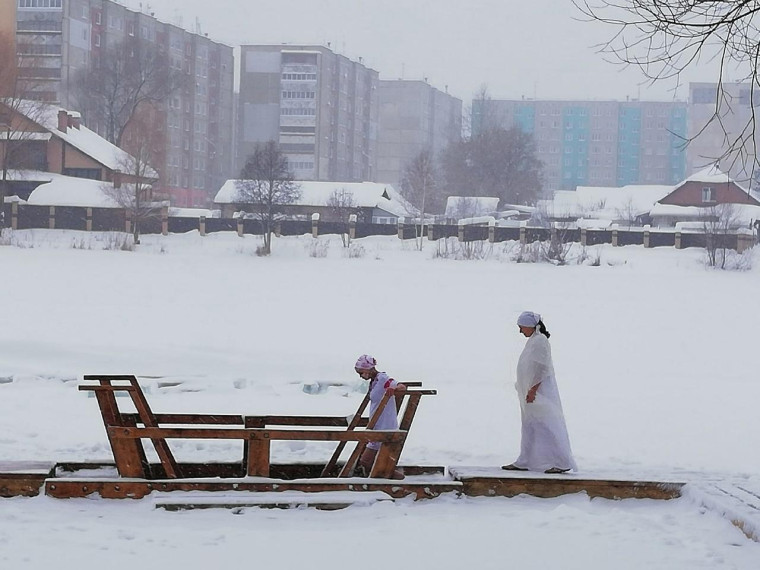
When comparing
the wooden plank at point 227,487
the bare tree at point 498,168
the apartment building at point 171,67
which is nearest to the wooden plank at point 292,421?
the wooden plank at point 227,487

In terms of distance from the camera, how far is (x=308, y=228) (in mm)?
59156

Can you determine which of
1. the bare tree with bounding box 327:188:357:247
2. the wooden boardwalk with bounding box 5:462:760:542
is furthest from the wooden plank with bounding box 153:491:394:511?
the bare tree with bounding box 327:188:357:247

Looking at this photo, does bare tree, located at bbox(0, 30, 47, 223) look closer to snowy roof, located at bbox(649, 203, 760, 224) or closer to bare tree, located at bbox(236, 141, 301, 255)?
bare tree, located at bbox(236, 141, 301, 255)

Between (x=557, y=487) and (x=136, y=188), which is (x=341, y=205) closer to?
(x=136, y=188)

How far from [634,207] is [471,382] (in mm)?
65029

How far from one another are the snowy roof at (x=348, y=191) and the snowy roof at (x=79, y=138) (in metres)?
6.00

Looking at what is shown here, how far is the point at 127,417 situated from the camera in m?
9.02

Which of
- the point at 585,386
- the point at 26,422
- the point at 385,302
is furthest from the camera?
the point at 385,302

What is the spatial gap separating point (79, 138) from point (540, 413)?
59669 millimetres

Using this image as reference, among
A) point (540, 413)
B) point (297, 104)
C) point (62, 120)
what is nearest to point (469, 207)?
point (62, 120)

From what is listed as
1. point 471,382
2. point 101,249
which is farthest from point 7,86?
point 471,382

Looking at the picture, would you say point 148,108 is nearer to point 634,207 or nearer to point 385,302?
point 634,207

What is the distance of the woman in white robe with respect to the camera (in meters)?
9.01

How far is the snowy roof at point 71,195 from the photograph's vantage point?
192 ft
